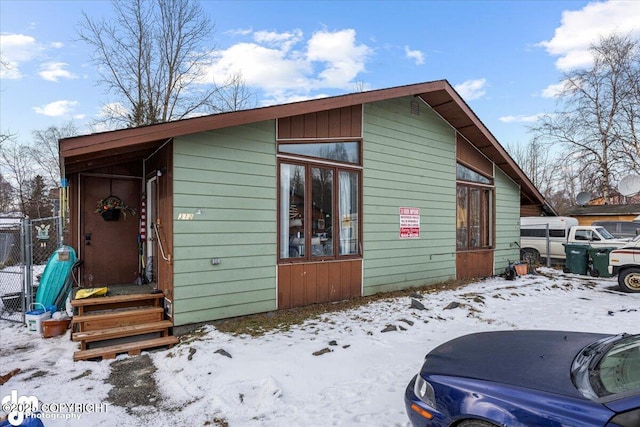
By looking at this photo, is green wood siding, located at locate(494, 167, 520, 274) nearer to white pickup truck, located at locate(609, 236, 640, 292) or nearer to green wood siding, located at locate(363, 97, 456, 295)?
green wood siding, located at locate(363, 97, 456, 295)

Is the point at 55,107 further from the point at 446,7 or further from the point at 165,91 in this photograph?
the point at 446,7

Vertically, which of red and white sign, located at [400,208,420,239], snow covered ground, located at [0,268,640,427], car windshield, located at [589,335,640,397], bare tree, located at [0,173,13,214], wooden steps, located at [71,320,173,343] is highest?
bare tree, located at [0,173,13,214]

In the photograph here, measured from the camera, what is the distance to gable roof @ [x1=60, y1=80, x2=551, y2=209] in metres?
4.49

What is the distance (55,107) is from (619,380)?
924 inches

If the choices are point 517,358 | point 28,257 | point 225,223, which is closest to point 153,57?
point 28,257

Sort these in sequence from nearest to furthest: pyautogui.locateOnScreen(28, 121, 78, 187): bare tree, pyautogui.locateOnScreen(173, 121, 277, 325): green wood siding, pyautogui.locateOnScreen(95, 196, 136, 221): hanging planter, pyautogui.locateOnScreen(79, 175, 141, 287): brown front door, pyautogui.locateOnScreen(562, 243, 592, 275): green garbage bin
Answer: pyautogui.locateOnScreen(173, 121, 277, 325): green wood siding → pyautogui.locateOnScreen(95, 196, 136, 221): hanging planter → pyautogui.locateOnScreen(79, 175, 141, 287): brown front door → pyautogui.locateOnScreen(562, 243, 592, 275): green garbage bin → pyautogui.locateOnScreen(28, 121, 78, 187): bare tree

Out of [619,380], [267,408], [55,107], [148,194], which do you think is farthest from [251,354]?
[55,107]

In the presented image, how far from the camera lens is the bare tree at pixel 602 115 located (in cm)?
1850

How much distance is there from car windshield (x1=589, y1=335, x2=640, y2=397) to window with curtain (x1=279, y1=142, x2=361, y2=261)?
14.7 ft

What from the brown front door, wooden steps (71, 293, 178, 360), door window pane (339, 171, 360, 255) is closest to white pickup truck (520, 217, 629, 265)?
door window pane (339, 171, 360, 255)

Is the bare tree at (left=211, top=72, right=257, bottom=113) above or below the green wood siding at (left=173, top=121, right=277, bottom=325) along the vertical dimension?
above

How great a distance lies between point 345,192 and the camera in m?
6.79

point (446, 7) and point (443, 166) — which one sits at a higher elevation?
point (446, 7)

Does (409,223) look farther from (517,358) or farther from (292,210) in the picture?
(517,358)
